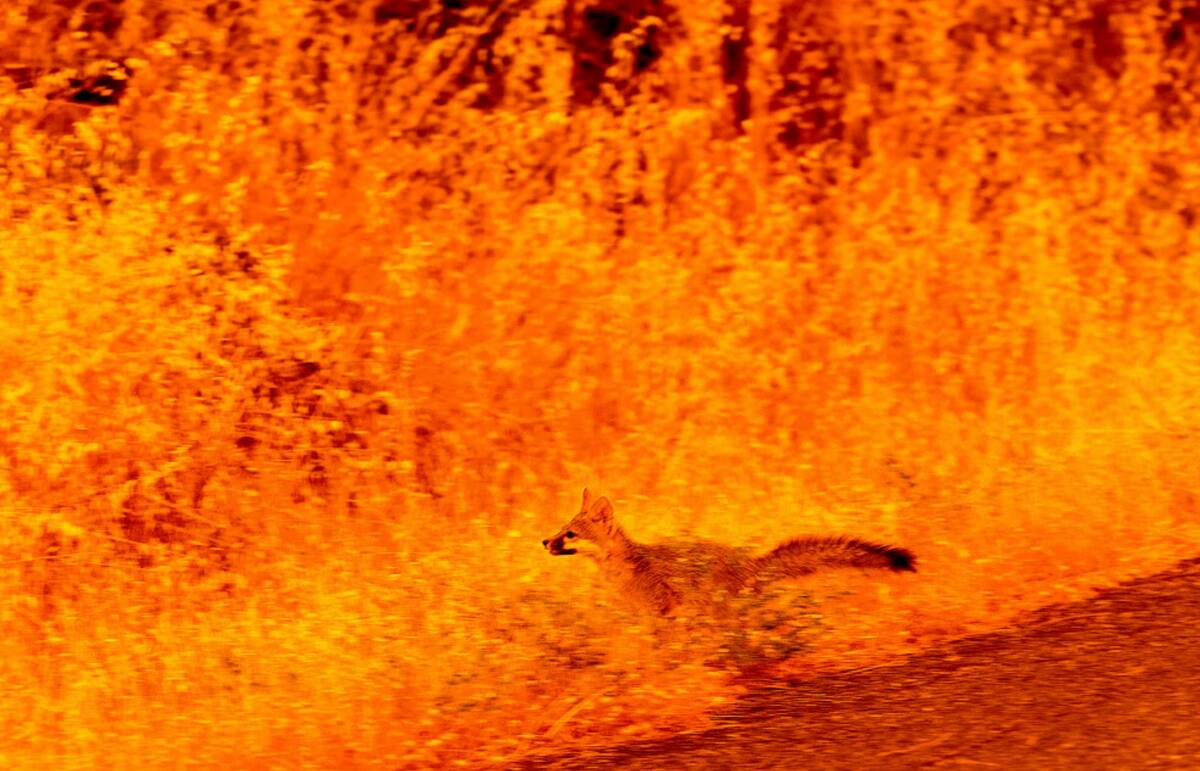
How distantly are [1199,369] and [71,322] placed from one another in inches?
204

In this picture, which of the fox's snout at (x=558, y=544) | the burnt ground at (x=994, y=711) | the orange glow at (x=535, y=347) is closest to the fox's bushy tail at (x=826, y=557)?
the orange glow at (x=535, y=347)

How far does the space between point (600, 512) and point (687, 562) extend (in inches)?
14.6

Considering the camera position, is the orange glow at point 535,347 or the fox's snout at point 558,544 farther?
the fox's snout at point 558,544

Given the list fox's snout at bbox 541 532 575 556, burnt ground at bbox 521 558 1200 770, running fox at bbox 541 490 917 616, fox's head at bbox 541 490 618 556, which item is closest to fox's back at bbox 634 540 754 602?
running fox at bbox 541 490 917 616

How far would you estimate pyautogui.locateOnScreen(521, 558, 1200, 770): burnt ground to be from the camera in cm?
468

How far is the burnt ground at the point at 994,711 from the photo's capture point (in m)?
4.68

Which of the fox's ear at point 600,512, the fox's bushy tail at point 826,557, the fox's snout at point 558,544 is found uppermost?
the fox's ear at point 600,512

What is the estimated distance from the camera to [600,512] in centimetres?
634

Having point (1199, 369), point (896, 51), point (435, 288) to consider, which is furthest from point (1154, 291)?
point (435, 288)

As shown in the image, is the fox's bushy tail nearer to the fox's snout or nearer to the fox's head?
the fox's head

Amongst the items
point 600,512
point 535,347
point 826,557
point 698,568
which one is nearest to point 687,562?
point 698,568

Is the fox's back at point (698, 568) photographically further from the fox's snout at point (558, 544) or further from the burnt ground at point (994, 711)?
the burnt ground at point (994, 711)

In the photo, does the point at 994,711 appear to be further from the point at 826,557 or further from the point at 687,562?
the point at 687,562

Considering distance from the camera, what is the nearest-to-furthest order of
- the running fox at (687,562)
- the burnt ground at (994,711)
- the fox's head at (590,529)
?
the burnt ground at (994,711)
the running fox at (687,562)
the fox's head at (590,529)
